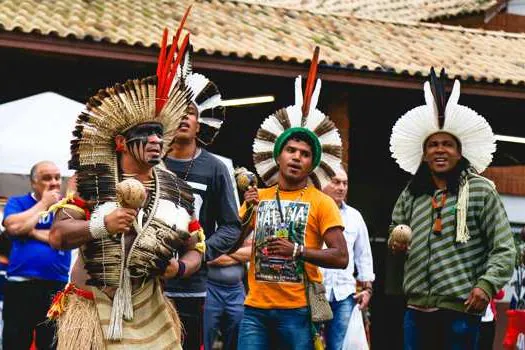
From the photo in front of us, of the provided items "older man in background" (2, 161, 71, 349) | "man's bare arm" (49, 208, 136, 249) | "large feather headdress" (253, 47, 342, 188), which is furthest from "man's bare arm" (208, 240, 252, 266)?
"man's bare arm" (49, 208, 136, 249)

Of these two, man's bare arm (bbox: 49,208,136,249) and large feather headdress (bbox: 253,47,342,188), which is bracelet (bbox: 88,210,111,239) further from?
large feather headdress (bbox: 253,47,342,188)

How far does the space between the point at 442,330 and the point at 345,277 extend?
3050 mm

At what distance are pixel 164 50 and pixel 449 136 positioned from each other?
1.90m

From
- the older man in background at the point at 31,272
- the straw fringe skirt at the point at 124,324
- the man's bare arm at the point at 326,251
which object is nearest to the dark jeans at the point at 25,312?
the older man in background at the point at 31,272

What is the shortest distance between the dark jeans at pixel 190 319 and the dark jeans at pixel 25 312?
248 centimetres

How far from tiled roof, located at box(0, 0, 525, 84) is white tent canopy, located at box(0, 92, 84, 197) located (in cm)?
244

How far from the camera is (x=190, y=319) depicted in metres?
7.40

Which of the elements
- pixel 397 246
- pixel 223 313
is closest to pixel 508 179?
pixel 223 313

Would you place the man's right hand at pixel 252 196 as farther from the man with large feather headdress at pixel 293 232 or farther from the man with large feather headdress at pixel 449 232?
the man with large feather headdress at pixel 449 232

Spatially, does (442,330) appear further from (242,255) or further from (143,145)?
(242,255)

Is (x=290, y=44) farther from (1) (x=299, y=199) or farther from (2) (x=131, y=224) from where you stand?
(2) (x=131, y=224)

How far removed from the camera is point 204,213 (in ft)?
25.4

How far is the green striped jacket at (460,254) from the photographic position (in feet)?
Result: 23.6

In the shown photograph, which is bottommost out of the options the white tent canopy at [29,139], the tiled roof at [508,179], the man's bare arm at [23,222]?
the man's bare arm at [23,222]
